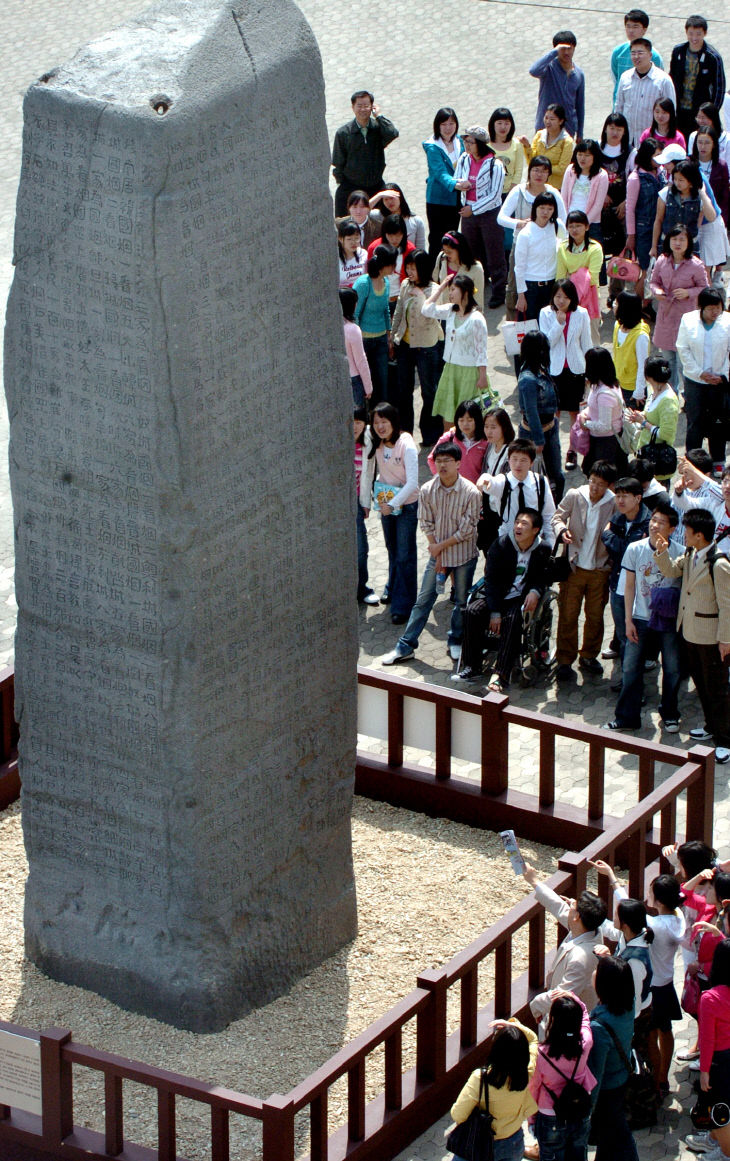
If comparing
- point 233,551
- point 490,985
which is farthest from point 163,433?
point 490,985

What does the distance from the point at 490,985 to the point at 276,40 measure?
3.93 meters

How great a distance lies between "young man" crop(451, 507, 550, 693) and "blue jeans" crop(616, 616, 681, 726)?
0.62 metres

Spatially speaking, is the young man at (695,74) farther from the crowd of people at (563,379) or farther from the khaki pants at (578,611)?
the khaki pants at (578,611)

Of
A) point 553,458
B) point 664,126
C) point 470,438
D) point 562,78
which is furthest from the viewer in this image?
point 562,78

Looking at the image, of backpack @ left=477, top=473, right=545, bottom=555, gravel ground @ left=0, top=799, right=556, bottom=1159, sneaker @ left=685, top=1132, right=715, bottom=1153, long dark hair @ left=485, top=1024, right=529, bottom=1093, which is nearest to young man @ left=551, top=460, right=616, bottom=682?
backpack @ left=477, top=473, right=545, bottom=555

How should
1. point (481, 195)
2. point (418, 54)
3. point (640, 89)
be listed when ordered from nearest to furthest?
point (481, 195) → point (640, 89) → point (418, 54)

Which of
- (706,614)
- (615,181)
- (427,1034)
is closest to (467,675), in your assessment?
(706,614)

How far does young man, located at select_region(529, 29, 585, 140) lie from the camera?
1520 cm

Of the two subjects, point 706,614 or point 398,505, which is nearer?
point 706,614

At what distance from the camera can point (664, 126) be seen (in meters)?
13.9

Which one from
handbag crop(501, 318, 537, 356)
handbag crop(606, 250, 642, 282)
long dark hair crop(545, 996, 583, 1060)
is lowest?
long dark hair crop(545, 996, 583, 1060)

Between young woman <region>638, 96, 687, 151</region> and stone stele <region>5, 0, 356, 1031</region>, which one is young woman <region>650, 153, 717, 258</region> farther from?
stone stele <region>5, 0, 356, 1031</region>

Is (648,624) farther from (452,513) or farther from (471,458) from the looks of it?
(471,458)

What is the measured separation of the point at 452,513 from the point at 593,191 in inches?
180
